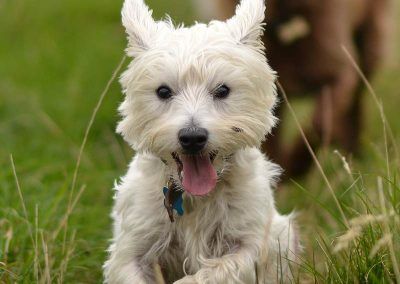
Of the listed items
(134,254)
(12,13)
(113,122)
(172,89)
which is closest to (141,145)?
(172,89)

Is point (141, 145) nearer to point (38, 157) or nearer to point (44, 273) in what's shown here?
point (44, 273)

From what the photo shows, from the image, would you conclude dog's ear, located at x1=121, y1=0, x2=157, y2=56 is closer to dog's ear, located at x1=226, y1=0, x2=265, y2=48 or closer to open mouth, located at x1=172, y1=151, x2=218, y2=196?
dog's ear, located at x1=226, y1=0, x2=265, y2=48

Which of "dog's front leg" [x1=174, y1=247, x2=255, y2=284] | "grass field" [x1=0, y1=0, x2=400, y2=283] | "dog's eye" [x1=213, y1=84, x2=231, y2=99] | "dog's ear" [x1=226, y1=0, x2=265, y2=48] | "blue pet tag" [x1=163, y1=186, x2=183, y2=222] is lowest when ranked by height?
"grass field" [x1=0, y1=0, x2=400, y2=283]

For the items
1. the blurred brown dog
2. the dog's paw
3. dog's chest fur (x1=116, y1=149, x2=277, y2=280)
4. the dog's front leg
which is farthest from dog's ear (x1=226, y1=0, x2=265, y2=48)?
the blurred brown dog

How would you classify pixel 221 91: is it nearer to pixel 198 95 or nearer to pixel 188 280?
pixel 198 95

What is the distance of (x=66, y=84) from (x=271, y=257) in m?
4.90

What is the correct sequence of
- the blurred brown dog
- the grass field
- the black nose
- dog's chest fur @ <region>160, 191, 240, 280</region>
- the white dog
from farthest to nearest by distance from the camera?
the blurred brown dog → dog's chest fur @ <region>160, 191, 240, 280</region> → the grass field → the white dog → the black nose

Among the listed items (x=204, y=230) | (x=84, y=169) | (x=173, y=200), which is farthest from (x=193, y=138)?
(x=84, y=169)

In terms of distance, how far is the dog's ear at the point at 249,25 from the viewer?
425 centimetres

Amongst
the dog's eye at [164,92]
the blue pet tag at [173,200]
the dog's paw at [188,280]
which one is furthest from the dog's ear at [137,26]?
the dog's paw at [188,280]

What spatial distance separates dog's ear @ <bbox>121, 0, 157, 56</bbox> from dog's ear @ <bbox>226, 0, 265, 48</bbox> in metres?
0.35

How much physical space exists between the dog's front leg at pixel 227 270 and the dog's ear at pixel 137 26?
96cm

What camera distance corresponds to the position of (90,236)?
18.3 feet

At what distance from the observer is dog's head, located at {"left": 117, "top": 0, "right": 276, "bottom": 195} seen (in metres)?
4.00
